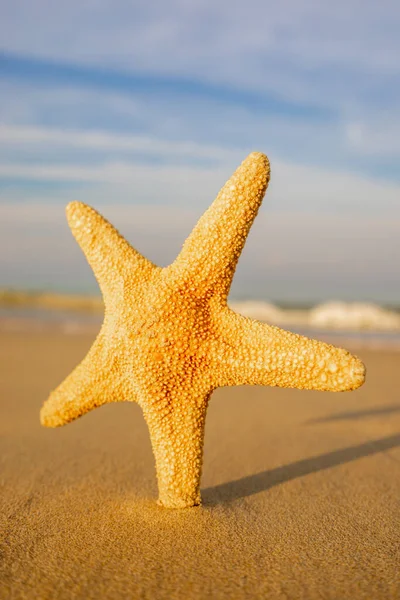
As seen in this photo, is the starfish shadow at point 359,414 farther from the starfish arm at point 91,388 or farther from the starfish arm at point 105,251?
the starfish arm at point 105,251

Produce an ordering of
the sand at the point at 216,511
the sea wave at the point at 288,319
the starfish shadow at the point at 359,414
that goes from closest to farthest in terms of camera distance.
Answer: the sand at the point at 216,511 → the starfish shadow at the point at 359,414 → the sea wave at the point at 288,319

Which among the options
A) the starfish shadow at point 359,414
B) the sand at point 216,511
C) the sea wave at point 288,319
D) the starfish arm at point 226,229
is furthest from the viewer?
the sea wave at point 288,319

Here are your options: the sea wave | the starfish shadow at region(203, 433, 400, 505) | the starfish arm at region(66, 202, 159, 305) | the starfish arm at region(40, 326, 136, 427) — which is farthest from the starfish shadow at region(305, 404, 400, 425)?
the sea wave

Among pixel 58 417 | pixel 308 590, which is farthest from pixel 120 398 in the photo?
pixel 308 590

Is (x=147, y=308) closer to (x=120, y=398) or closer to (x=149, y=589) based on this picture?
(x=120, y=398)

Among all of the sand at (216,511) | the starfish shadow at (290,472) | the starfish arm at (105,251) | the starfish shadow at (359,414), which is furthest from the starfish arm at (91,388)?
the starfish shadow at (359,414)

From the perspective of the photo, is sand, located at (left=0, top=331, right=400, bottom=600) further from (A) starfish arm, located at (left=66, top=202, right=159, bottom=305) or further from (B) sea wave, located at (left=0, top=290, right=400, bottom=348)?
(B) sea wave, located at (left=0, top=290, right=400, bottom=348)

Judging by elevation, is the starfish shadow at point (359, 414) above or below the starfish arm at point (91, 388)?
below
